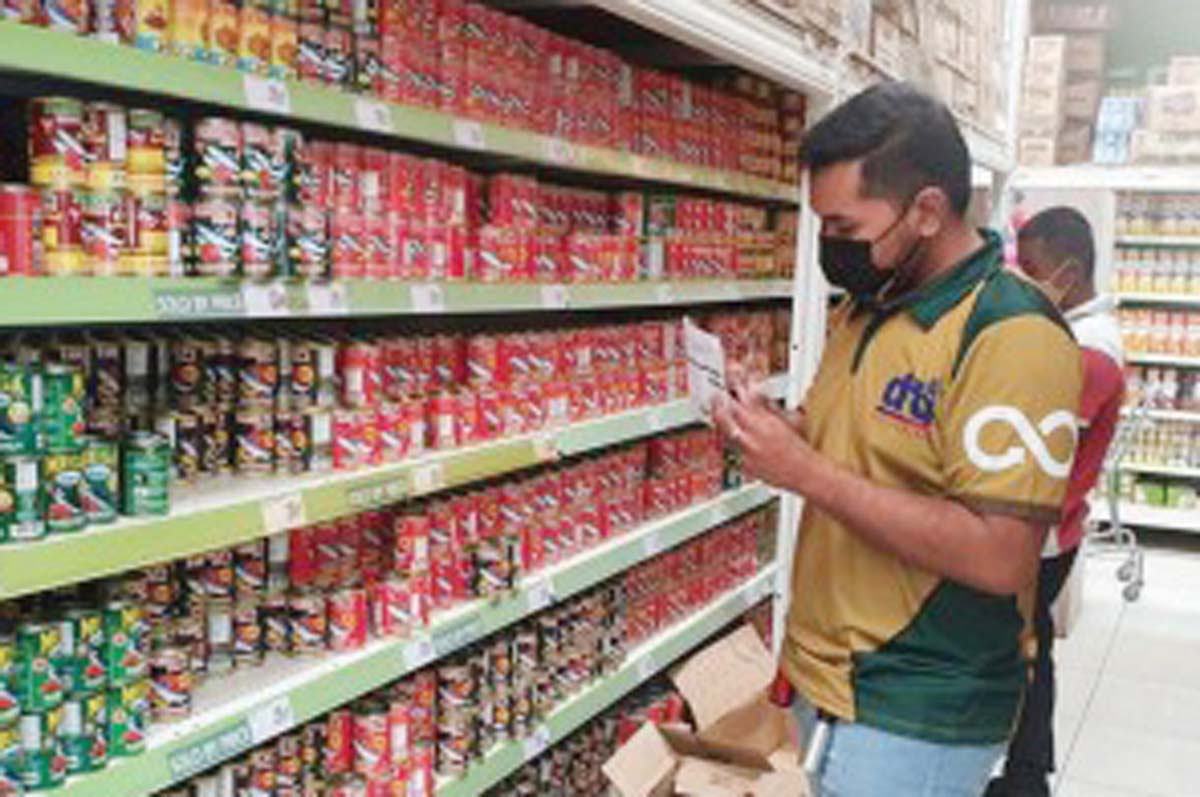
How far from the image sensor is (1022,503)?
1649 mm

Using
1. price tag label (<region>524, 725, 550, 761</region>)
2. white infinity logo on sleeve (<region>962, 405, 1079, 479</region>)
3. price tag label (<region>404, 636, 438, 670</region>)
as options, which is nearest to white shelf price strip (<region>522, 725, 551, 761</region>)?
price tag label (<region>524, 725, 550, 761</region>)

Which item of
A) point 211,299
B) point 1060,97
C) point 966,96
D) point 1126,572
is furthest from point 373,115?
point 1060,97

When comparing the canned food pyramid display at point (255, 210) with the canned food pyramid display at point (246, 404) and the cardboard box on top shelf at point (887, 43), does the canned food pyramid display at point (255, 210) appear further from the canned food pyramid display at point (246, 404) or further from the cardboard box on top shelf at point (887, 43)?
the cardboard box on top shelf at point (887, 43)

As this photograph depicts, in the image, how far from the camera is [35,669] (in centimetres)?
157

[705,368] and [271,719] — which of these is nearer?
[271,719]

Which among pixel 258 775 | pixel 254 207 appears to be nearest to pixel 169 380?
pixel 254 207

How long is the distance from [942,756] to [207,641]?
117cm

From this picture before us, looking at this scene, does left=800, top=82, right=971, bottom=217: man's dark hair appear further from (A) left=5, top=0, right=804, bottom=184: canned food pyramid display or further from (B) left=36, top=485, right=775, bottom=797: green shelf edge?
(B) left=36, top=485, right=775, bottom=797: green shelf edge

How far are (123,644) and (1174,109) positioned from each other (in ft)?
25.2

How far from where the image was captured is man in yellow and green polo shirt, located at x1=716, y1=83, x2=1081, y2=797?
1.66 m

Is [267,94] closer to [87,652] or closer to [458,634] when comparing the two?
[87,652]

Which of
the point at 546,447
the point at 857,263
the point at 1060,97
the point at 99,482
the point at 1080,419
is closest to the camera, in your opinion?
the point at 99,482

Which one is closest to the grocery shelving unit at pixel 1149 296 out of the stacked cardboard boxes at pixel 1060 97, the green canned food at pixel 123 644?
the stacked cardboard boxes at pixel 1060 97

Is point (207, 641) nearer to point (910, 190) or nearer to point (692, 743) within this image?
point (692, 743)
